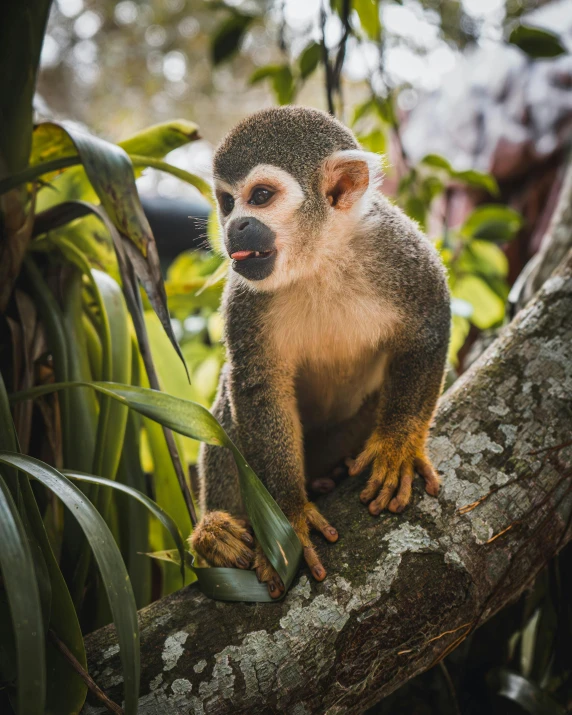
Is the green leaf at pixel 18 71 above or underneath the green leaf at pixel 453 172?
above

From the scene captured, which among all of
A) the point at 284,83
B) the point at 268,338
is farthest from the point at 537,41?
the point at 268,338

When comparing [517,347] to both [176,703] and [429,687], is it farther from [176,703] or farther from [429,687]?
[176,703]

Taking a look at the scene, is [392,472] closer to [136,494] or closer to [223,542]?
[223,542]

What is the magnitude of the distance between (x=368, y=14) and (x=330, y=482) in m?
1.65

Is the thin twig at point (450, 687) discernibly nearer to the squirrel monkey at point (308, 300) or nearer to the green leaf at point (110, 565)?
the squirrel monkey at point (308, 300)

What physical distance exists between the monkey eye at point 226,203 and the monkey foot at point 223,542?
88 centimetres

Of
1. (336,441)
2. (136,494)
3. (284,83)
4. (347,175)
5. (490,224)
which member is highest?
(284,83)

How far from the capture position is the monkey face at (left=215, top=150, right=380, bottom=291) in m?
1.74

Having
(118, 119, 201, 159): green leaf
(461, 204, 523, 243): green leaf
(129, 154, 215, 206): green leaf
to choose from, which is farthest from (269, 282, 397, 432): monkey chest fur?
(461, 204, 523, 243): green leaf

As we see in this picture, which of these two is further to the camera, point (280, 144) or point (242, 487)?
point (280, 144)

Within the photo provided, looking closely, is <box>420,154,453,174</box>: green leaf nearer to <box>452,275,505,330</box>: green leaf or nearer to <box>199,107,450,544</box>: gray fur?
<box>452,275,505,330</box>: green leaf

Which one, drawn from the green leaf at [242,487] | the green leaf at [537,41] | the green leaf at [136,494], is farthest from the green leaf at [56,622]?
the green leaf at [537,41]

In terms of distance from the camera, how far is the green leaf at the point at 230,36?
2.52 metres

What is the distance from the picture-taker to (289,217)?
5.88ft
